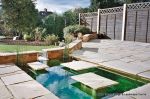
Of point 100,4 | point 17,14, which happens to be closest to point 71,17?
point 17,14

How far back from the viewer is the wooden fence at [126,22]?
1220cm

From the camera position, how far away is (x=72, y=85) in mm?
4797

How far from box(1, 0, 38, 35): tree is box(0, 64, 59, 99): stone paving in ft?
53.7

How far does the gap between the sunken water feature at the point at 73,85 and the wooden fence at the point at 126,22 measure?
7.62m

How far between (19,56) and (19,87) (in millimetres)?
2722

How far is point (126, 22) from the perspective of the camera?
43.9 feet

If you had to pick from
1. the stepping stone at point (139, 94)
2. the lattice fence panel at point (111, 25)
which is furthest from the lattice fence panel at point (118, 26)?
the stepping stone at point (139, 94)

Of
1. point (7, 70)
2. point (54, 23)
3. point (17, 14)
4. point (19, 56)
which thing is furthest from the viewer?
point (54, 23)

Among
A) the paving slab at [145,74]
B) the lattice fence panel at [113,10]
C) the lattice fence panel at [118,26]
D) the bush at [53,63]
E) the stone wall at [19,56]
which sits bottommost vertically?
the bush at [53,63]

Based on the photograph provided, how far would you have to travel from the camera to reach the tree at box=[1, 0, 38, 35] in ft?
66.6

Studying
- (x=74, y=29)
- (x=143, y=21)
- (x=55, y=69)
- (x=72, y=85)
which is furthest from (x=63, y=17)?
(x=72, y=85)

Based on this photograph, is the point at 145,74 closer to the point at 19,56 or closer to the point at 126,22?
the point at 19,56

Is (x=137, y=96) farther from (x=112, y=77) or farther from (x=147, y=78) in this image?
(x=112, y=77)

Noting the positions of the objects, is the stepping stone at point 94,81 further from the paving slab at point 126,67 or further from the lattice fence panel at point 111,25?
the lattice fence panel at point 111,25
